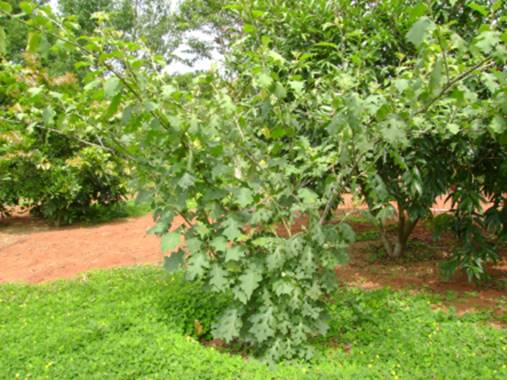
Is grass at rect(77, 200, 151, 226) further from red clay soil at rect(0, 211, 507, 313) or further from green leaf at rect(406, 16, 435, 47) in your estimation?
green leaf at rect(406, 16, 435, 47)

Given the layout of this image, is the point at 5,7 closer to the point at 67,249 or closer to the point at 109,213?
the point at 67,249

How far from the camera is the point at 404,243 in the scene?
5113 millimetres

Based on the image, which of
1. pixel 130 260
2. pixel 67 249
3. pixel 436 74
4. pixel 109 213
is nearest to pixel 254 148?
pixel 436 74

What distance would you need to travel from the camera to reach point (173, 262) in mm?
2730

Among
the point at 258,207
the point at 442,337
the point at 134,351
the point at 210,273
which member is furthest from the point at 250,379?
the point at 442,337

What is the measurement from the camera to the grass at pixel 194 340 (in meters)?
2.60

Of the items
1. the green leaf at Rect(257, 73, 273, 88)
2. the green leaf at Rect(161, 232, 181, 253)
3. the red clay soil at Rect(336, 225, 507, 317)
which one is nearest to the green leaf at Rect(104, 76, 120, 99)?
the green leaf at Rect(257, 73, 273, 88)

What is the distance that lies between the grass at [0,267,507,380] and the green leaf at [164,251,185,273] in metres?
0.56

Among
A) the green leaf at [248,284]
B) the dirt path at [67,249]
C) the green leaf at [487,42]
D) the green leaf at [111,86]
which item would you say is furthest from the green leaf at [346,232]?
the dirt path at [67,249]

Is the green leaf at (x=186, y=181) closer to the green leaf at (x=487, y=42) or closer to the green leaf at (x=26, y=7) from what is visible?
the green leaf at (x=26, y=7)

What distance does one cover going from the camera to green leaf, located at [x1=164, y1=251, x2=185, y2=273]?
2719 millimetres

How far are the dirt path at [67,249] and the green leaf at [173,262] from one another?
268 cm

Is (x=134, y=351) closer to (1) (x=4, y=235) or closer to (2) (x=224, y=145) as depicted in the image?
(2) (x=224, y=145)

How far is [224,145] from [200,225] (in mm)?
532
